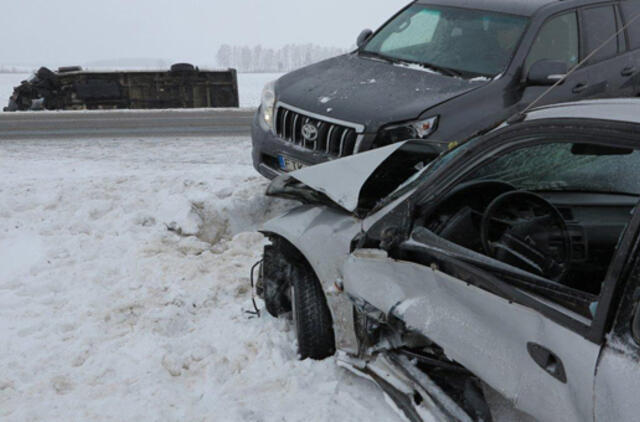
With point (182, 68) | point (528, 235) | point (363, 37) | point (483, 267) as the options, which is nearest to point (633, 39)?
point (363, 37)

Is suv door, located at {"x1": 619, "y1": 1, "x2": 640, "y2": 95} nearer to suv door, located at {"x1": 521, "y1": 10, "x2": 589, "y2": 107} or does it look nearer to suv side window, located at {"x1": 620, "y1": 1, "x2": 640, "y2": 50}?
suv side window, located at {"x1": 620, "y1": 1, "x2": 640, "y2": 50}

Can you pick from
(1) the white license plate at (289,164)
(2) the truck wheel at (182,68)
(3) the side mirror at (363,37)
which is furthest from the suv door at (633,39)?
(2) the truck wheel at (182,68)

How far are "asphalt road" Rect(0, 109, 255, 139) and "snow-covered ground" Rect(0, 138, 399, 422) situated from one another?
2.59 meters

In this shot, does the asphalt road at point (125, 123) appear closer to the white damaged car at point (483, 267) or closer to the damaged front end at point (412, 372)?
the white damaged car at point (483, 267)

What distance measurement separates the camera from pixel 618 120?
2.10 m

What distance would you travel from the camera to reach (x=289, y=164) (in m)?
5.80

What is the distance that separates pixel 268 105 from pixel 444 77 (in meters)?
1.81

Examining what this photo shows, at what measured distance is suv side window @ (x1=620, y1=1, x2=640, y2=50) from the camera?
21.5 feet

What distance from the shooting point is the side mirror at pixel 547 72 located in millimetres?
5359

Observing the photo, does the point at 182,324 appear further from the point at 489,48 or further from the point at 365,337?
the point at 489,48

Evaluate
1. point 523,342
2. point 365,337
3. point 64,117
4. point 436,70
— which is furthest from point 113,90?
point 523,342

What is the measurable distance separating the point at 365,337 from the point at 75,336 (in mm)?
2154

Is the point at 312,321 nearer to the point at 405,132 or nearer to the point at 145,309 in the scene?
the point at 145,309

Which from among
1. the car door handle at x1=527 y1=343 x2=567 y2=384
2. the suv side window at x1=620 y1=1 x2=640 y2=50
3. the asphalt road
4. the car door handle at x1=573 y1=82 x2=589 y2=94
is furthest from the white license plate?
the asphalt road
